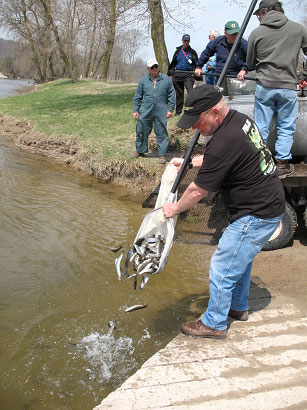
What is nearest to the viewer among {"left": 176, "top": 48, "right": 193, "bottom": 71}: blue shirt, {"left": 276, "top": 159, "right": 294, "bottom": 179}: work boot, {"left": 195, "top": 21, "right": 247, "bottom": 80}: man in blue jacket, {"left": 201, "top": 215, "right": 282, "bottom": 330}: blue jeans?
{"left": 201, "top": 215, "right": 282, "bottom": 330}: blue jeans

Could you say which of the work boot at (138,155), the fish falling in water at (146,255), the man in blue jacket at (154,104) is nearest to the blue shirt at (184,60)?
the man in blue jacket at (154,104)

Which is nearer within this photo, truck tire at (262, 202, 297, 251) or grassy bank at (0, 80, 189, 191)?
truck tire at (262, 202, 297, 251)

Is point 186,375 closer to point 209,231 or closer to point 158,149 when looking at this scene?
point 209,231

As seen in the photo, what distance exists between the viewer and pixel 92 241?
6.89 metres

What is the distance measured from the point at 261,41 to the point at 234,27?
1999 millimetres

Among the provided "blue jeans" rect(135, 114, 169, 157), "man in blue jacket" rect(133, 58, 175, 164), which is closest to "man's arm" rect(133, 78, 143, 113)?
"man in blue jacket" rect(133, 58, 175, 164)

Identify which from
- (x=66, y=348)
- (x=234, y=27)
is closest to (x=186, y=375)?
(x=66, y=348)

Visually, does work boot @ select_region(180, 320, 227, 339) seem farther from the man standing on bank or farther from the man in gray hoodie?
the man in gray hoodie

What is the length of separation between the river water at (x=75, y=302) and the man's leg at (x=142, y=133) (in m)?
1.83

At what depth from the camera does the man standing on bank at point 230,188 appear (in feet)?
11.3

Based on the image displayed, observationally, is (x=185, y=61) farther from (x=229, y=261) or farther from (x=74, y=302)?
(x=229, y=261)

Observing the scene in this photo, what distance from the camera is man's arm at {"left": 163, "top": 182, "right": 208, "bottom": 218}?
3570 millimetres

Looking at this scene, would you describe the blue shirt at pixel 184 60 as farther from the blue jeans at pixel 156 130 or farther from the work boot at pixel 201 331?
the work boot at pixel 201 331

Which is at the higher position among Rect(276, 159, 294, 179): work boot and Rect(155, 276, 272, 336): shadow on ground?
Rect(276, 159, 294, 179): work boot
